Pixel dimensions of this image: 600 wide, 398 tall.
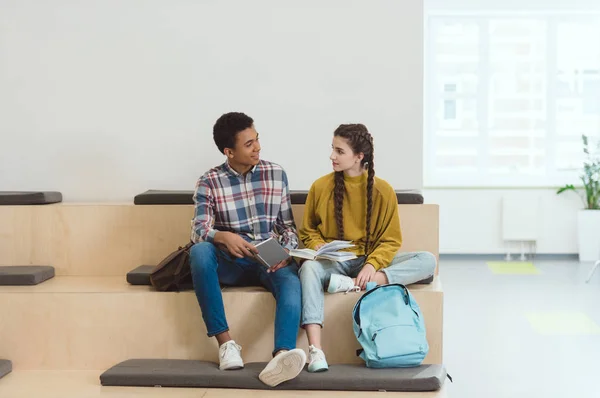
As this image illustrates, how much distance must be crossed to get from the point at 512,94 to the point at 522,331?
Answer: 11.4ft

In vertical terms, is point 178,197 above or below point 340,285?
above

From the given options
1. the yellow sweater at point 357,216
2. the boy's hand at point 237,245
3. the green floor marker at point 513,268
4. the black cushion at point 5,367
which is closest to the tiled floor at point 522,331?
the green floor marker at point 513,268

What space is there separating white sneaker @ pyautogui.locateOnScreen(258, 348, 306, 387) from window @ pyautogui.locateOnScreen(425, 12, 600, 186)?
16.2ft

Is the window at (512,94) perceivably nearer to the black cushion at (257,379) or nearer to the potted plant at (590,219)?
the potted plant at (590,219)

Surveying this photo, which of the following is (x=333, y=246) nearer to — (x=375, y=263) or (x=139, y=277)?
(x=375, y=263)

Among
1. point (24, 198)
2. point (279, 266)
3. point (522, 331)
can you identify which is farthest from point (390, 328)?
point (24, 198)

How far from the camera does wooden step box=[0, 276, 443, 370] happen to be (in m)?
3.42

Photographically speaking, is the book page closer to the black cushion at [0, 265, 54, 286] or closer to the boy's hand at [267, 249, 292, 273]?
the boy's hand at [267, 249, 292, 273]

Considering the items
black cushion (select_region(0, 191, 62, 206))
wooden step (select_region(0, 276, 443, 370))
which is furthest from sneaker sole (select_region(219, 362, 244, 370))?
black cushion (select_region(0, 191, 62, 206))

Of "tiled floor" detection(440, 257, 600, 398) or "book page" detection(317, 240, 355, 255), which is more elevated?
"book page" detection(317, 240, 355, 255)

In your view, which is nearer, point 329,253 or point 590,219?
point 329,253

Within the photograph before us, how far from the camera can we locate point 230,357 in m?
3.19

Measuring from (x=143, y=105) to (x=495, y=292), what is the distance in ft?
9.70

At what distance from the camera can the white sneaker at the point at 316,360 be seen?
3086 mm
